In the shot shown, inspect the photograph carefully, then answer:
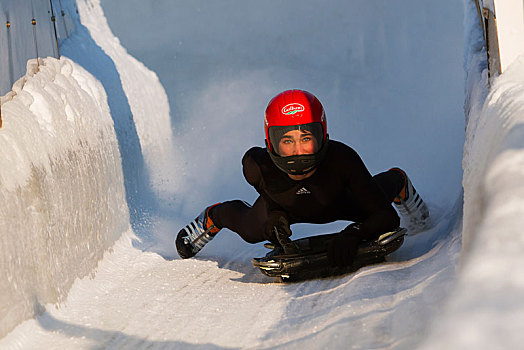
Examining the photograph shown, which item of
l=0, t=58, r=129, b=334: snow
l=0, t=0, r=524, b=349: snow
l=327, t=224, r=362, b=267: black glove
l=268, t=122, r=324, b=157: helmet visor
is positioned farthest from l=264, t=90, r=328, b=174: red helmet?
l=0, t=58, r=129, b=334: snow

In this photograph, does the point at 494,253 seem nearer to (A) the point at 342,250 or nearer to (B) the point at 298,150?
(A) the point at 342,250

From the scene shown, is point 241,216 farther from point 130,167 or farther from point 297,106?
point 130,167

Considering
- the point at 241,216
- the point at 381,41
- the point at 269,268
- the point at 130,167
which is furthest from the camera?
the point at 381,41

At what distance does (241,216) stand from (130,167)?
1562 millimetres

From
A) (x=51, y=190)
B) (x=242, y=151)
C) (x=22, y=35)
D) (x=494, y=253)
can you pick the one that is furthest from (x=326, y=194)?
(x=242, y=151)

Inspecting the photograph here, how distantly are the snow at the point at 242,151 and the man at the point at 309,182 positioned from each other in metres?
0.20

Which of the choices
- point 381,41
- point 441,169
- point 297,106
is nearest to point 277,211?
point 297,106

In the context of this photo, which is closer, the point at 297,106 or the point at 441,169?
the point at 297,106

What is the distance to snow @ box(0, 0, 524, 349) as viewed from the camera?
4.80 feet

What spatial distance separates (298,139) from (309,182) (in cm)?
23

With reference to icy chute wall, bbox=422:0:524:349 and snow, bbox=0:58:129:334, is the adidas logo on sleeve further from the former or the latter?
icy chute wall, bbox=422:0:524:349

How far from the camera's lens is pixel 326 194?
9.55 feet

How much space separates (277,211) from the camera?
2949 mm

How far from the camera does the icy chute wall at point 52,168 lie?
219 cm
